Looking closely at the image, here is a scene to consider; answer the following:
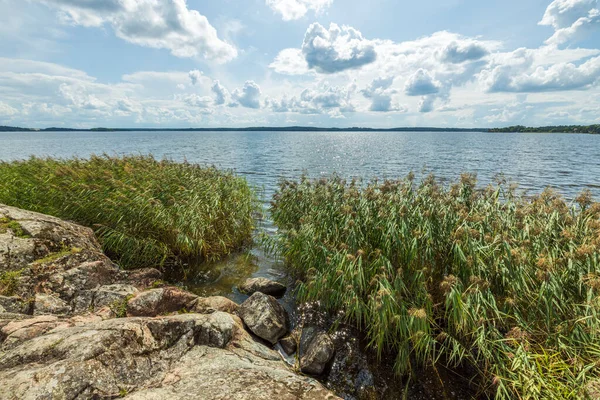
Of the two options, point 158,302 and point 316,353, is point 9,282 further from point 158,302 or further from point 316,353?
point 316,353

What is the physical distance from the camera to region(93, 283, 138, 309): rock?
22.2ft

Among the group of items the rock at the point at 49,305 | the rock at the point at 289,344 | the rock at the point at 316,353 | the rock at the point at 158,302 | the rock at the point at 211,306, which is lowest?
the rock at the point at 289,344

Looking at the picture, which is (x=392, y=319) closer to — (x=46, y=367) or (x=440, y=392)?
(x=440, y=392)

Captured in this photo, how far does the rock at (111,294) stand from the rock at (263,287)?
376 centimetres

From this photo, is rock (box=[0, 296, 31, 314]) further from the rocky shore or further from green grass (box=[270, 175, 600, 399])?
green grass (box=[270, 175, 600, 399])

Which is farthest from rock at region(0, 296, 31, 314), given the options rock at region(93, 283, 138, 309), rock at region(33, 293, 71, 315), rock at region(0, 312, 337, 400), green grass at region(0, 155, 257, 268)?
green grass at region(0, 155, 257, 268)

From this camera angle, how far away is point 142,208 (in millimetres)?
10836

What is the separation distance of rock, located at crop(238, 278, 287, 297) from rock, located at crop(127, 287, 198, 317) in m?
2.56

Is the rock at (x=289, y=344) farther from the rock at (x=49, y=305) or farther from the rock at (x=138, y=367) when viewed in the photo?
the rock at (x=49, y=305)

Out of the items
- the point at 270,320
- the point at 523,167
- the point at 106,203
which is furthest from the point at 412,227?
the point at 523,167

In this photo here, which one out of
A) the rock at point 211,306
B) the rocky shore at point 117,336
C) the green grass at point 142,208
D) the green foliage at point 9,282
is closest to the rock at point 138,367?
the rocky shore at point 117,336

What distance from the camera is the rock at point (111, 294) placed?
6.78 meters

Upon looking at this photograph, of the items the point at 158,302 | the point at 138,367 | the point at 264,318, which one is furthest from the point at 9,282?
the point at 264,318

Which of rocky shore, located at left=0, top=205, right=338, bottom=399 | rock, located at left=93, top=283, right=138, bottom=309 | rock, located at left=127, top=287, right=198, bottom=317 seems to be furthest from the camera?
rock, located at left=93, top=283, right=138, bottom=309
